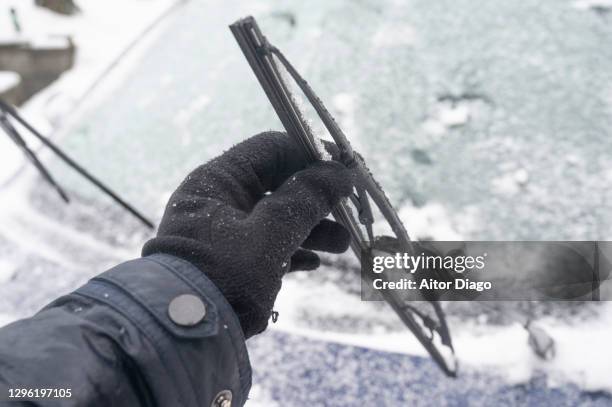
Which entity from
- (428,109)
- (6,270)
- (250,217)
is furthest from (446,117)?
(6,270)

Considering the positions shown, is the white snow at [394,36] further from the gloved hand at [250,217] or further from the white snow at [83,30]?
the white snow at [83,30]

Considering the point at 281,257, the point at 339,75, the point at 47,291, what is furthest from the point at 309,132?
the point at 47,291

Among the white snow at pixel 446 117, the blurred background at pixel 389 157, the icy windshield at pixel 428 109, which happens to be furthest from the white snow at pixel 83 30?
the white snow at pixel 446 117

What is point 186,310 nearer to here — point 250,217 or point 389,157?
point 250,217

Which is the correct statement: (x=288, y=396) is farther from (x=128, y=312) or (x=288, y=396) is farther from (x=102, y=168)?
(x=102, y=168)

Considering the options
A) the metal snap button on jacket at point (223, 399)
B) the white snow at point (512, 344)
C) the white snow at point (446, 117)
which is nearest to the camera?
the metal snap button on jacket at point (223, 399)

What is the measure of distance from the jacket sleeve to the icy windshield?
1.05 m

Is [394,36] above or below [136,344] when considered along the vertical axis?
below

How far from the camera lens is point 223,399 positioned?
3.05 ft

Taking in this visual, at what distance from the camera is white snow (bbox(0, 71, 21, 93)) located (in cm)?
424

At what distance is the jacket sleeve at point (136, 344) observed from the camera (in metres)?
0.79

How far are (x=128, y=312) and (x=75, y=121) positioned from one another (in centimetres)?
216

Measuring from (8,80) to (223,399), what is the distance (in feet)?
14.2

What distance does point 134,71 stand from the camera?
9.26ft
